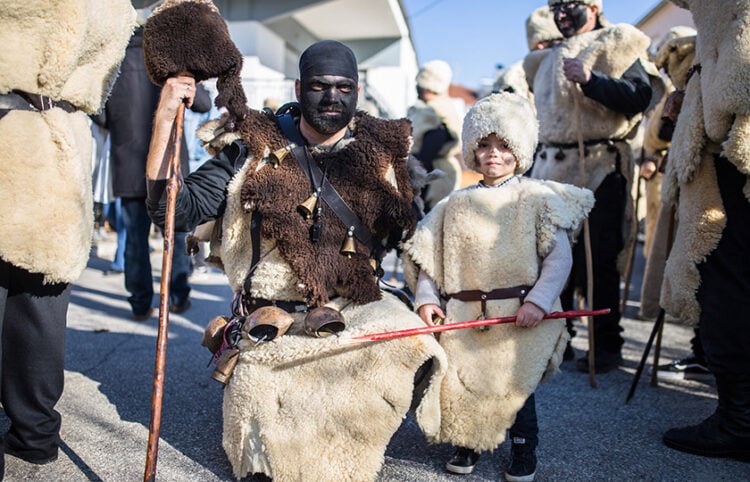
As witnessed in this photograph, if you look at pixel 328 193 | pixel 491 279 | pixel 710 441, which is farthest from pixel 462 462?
pixel 328 193

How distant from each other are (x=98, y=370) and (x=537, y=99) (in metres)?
3.13

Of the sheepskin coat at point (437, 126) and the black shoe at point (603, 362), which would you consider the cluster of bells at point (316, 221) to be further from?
the sheepskin coat at point (437, 126)

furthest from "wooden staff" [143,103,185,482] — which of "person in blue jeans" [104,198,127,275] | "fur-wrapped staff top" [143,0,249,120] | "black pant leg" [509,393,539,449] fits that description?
"person in blue jeans" [104,198,127,275]

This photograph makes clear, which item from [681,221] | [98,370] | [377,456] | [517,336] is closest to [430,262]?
[517,336]

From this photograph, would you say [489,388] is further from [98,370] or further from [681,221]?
[98,370]

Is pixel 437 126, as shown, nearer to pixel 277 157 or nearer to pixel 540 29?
pixel 540 29

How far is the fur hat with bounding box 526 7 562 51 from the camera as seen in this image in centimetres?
461

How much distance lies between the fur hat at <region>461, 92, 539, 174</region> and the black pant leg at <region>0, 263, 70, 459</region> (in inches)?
66.5

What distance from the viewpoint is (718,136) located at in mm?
2559

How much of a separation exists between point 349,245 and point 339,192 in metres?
0.21

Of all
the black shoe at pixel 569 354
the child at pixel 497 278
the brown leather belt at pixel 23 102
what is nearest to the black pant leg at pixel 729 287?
the child at pixel 497 278

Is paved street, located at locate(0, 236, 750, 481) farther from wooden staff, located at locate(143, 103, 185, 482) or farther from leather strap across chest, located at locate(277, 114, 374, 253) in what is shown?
leather strap across chest, located at locate(277, 114, 374, 253)

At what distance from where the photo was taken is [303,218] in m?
2.42

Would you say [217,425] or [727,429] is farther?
[217,425]
